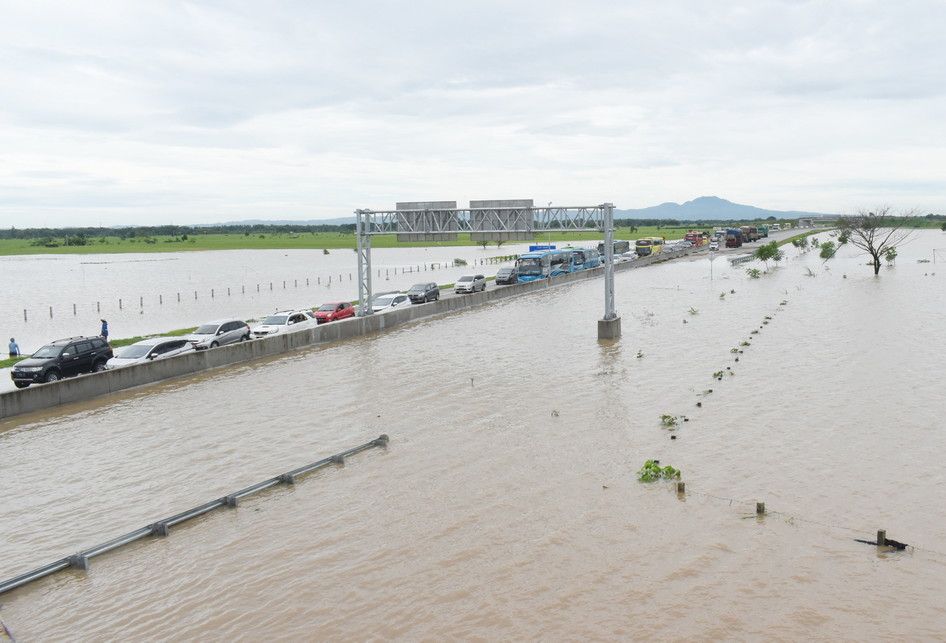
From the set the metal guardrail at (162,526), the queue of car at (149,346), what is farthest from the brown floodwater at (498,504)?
the queue of car at (149,346)

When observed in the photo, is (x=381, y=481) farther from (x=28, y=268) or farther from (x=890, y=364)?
(x=28, y=268)

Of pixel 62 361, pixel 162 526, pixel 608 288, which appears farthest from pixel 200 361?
pixel 608 288

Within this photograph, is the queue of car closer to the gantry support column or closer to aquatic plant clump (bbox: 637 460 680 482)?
the gantry support column

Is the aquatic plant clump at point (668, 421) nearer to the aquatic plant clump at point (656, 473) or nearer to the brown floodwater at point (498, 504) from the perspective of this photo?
the brown floodwater at point (498, 504)

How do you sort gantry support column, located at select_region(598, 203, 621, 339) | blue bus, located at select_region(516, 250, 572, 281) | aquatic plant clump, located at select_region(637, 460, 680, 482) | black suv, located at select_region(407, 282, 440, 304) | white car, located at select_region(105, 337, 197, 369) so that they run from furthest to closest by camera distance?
blue bus, located at select_region(516, 250, 572, 281), black suv, located at select_region(407, 282, 440, 304), gantry support column, located at select_region(598, 203, 621, 339), white car, located at select_region(105, 337, 197, 369), aquatic plant clump, located at select_region(637, 460, 680, 482)

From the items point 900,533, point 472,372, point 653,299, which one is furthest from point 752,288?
point 900,533

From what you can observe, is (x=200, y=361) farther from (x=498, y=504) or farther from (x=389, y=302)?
(x=498, y=504)

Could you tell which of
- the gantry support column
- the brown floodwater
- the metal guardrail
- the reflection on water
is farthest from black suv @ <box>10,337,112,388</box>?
the gantry support column

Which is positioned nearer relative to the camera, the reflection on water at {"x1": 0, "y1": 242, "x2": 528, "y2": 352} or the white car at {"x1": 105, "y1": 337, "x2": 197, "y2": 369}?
the white car at {"x1": 105, "y1": 337, "x2": 197, "y2": 369}
